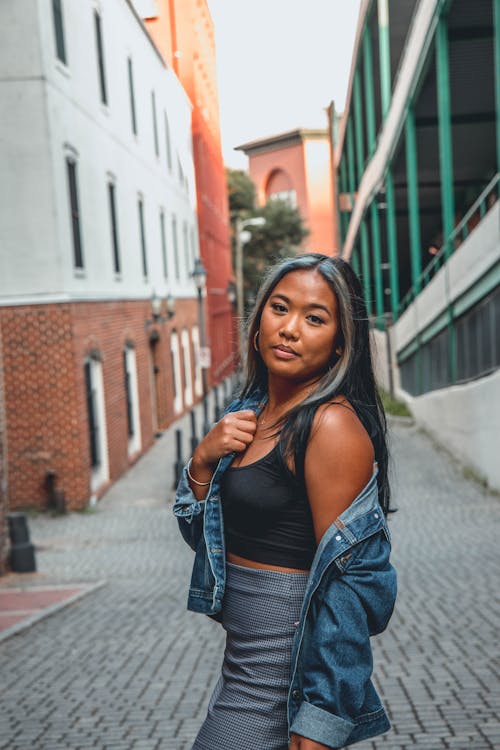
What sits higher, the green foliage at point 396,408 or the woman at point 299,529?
the woman at point 299,529

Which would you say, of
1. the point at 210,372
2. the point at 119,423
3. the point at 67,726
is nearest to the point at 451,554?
the point at 67,726

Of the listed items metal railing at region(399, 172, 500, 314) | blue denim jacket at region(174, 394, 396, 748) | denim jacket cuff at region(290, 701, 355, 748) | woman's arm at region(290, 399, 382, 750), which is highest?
metal railing at region(399, 172, 500, 314)

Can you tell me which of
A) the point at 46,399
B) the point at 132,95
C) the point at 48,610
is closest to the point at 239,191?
the point at 132,95

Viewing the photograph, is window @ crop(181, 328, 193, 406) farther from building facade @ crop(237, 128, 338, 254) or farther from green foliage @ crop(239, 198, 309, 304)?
building facade @ crop(237, 128, 338, 254)

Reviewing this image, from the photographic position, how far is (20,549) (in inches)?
369

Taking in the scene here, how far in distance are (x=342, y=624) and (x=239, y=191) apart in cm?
4571

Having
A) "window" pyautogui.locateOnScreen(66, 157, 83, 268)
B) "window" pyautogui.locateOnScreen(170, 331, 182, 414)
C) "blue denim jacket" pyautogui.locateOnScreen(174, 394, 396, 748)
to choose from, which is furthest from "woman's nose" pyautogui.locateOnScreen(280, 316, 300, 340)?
"window" pyautogui.locateOnScreen(170, 331, 182, 414)

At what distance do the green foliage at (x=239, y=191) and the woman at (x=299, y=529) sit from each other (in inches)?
1746

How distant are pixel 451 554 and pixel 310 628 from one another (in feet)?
21.5

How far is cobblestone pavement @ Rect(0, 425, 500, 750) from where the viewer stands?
155 inches

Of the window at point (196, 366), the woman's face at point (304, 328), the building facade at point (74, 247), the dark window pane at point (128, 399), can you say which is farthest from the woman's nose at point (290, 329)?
the window at point (196, 366)

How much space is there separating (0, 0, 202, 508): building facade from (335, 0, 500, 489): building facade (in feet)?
17.6

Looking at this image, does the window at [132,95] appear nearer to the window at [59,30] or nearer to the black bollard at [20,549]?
the window at [59,30]

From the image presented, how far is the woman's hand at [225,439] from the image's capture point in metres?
2.09
